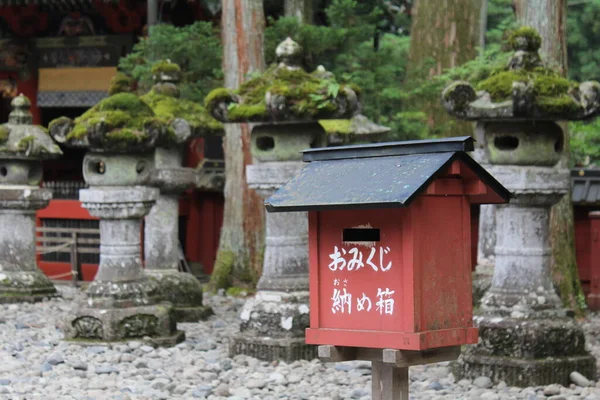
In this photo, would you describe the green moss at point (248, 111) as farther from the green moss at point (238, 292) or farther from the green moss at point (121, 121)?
the green moss at point (238, 292)

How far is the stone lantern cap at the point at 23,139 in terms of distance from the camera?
13.4 meters

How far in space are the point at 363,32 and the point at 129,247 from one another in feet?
16.3

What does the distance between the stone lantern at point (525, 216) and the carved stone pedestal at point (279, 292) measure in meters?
1.65

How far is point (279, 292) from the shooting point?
9.79 m

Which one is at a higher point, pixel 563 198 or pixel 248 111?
pixel 248 111

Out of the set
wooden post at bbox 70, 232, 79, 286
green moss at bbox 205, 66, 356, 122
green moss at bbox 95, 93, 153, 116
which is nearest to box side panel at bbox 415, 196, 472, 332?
green moss at bbox 205, 66, 356, 122

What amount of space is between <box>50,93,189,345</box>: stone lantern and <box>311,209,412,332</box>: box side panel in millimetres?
4851

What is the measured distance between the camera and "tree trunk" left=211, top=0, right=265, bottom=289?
13.8 meters

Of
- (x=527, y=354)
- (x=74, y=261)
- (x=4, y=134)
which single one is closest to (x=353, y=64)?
(x=4, y=134)

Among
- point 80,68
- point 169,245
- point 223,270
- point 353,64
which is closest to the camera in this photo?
point 169,245

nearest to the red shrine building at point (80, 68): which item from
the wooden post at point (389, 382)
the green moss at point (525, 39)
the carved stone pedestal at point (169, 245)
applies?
the carved stone pedestal at point (169, 245)

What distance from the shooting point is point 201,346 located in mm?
10297

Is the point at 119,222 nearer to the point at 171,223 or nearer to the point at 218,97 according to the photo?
the point at 218,97

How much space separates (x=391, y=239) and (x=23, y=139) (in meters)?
8.80
